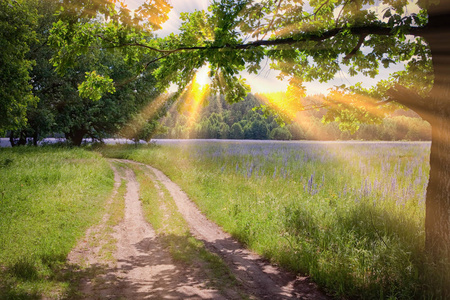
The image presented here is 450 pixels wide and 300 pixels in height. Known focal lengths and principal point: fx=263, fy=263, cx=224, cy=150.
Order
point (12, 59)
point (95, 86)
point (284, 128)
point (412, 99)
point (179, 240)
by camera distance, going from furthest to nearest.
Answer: point (284, 128) < point (12, 59) < point (179, 240) < point (95, 86) < point (412, 99)

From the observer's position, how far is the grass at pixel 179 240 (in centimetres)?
618

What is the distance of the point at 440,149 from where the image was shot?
5.36 metres

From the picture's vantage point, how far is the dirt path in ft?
17.6

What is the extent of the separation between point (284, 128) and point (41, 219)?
232 ft

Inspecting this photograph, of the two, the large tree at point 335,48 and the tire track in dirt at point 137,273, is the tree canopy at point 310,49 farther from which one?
the tire track in dirt at point 137,273

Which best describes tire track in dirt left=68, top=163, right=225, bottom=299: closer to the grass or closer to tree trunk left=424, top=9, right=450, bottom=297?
the grass

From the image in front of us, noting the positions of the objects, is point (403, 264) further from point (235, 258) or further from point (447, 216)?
point (235, 258)

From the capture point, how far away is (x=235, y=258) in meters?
7.13

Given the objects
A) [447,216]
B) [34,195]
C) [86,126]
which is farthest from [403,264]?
[86,126]

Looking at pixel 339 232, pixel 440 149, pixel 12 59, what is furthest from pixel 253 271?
pixel 12 59

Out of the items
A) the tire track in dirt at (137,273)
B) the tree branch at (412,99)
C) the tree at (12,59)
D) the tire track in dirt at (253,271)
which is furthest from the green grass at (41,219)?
the tree branch at (412,99)

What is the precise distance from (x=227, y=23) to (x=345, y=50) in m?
2.93

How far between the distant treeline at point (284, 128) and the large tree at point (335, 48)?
29.3 feet

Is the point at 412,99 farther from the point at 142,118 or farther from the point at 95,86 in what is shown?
the point at 142,118
